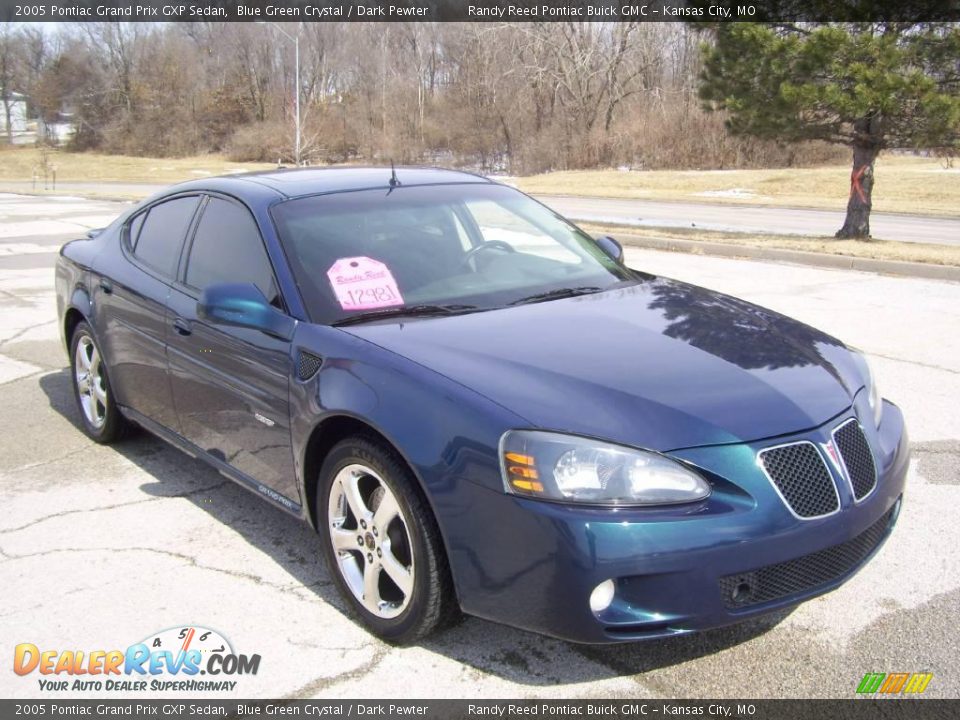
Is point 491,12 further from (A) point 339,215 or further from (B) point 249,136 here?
(A) point 339,215

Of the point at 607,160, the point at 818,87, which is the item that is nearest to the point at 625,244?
the point at 818,87

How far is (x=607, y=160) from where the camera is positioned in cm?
4631

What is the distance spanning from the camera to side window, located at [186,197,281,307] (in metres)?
3.85

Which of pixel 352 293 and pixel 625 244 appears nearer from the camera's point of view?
pixel 352 293

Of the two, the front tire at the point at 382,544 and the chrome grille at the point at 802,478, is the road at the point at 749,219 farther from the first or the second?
the front tire at the point at 382,544

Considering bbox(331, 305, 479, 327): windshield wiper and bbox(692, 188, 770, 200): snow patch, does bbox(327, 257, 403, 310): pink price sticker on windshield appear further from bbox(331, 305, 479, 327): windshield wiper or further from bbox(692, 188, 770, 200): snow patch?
bbox(692, 188, 770, 200): snow patch

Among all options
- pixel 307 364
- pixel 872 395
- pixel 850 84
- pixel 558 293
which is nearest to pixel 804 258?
pixel 850 84

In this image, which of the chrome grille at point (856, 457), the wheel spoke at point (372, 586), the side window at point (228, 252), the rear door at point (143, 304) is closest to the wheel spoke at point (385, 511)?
the wheel spoke at point (372, 586)

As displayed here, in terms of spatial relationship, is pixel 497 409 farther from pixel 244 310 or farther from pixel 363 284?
pixel 244 310

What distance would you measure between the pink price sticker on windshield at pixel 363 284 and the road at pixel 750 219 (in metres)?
16.4

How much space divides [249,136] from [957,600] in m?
63.7

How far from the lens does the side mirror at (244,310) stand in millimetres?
3582

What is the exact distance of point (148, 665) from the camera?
124 inches

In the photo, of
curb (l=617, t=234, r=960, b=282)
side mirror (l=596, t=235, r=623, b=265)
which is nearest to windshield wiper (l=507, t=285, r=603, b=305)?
side mirror (l=596, t=235, r=623, b=265)
